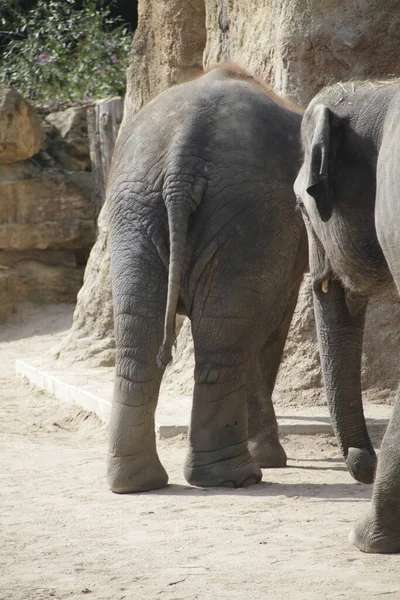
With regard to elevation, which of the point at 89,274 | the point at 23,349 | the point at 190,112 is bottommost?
the point at 23,349

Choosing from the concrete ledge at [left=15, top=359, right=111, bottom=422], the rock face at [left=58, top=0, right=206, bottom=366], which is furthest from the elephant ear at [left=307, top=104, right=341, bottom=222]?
the rock face at [left=58, top=0, right=206, bottom=366]

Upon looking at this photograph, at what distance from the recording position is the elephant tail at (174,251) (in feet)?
16.0

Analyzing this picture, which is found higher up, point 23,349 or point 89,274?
point 89,274

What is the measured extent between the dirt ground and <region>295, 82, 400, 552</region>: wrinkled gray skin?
0.26 metres

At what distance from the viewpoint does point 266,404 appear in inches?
227

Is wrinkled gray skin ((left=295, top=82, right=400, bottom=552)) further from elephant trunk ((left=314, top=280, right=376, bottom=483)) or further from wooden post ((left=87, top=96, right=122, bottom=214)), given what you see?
wooden post ((left=87, top=96, right=122, bottom=214))

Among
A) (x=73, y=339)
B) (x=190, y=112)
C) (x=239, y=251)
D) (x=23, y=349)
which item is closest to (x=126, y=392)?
(x=239, y=251)

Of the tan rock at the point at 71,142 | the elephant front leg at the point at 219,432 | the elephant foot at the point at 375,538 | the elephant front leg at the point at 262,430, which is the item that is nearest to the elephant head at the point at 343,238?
the elephant foot at the point at 375,538

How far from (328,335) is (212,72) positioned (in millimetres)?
1547

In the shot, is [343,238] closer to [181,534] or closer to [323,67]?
[181,534]

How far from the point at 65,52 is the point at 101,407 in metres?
9.41

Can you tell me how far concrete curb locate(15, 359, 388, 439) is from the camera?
6.26 meters

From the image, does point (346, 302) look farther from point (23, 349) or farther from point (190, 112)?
point (23, 349)

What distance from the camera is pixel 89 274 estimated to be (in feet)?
32.2
